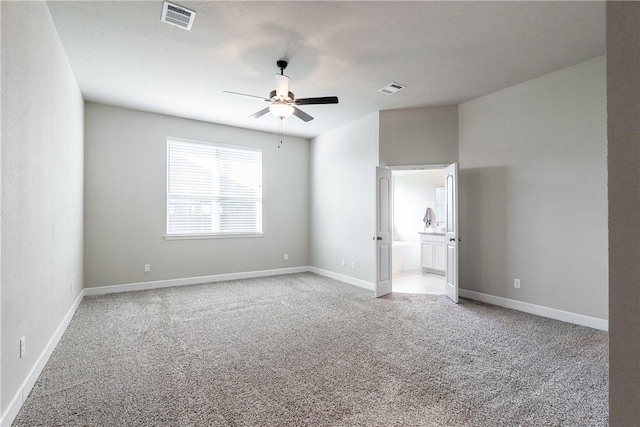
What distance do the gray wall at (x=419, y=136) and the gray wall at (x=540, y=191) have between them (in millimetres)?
189

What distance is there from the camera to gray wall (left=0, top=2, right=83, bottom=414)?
194cm

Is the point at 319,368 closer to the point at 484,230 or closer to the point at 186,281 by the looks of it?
the point at 484,230

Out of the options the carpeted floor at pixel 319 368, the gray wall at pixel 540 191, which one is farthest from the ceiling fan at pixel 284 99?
the gray wall at pixel 540 191

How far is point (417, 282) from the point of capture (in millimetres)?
6086

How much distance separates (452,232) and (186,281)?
459cm

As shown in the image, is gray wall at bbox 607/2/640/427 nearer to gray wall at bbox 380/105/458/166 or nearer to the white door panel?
the white door panel

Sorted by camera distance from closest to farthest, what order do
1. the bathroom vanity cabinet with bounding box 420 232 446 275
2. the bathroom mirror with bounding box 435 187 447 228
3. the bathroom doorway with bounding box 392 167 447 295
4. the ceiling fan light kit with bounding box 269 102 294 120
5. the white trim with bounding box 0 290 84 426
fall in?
the white trim with bounding box 0 290 84 426 → the ceiling fan light kit with bounding box 269 102 294 120 → the bathroom doorway with bounding box 392 167 447 295 → the bathroom vanity cabinet with bounding box 420 232 446 275 → the bathroom mirror with bounding box 435 187 447 228

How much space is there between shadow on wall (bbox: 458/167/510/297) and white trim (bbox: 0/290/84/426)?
5.07 meters

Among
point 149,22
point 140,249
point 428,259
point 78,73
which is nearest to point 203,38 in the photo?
point 149,22

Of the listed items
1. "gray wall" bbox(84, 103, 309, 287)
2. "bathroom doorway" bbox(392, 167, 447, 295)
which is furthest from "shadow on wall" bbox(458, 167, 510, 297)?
"gray wall" bbox(84, 103, 309, 287)

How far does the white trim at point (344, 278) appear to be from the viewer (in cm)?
555

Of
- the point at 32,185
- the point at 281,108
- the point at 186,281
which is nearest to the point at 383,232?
the point at 281,108

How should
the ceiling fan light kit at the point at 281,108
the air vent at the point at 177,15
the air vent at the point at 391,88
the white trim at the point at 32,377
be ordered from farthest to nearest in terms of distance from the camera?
the air vent at the point at 391,88
the ceiling fan light kit at the point at 281,108
the air vent at the point at 177,15
the white trim at the point at 32,377

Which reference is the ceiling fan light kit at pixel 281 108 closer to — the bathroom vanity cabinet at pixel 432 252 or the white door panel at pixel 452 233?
the white door panel at pixel 452 233
